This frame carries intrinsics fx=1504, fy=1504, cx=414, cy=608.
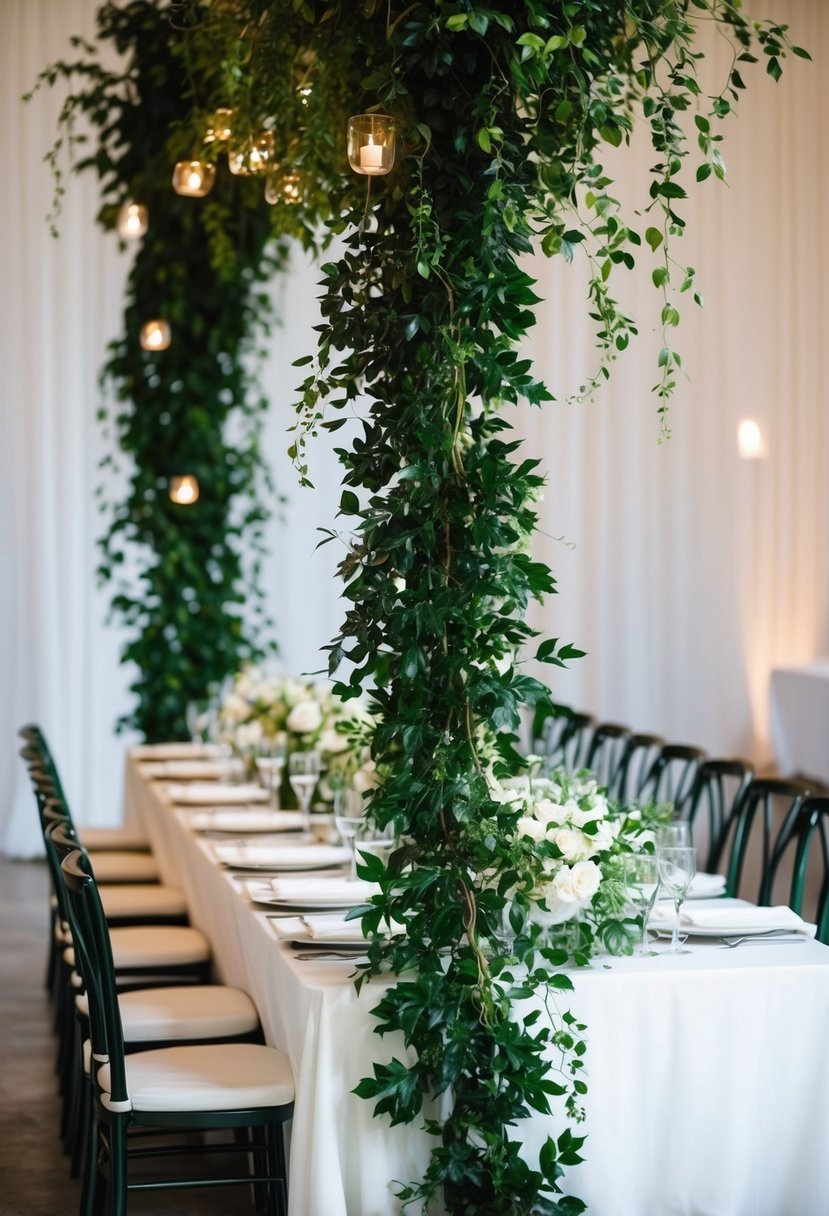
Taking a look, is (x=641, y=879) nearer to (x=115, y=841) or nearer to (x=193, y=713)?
(x=115, y=841)

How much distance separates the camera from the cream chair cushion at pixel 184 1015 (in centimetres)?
331

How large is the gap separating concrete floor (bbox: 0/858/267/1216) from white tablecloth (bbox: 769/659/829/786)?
3.81m

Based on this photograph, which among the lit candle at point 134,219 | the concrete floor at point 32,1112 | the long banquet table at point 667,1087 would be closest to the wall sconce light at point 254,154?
the lit candle at point 134,219

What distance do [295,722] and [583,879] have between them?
91.6 inches

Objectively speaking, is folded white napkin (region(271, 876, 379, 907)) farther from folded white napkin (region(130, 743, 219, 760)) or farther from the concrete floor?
folded white napkin (region(130, 743, 219, 760))

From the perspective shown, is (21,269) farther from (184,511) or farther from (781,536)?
(781,536)

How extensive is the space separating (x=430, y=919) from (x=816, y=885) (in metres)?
4.67

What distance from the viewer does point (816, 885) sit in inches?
274

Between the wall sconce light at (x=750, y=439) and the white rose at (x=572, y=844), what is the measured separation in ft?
18.9

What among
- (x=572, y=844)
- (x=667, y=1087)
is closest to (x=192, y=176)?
(x=572, y=844)

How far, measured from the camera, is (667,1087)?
2.76 m

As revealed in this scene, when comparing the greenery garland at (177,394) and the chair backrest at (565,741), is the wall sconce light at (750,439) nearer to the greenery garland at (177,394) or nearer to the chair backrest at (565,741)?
the chair backrest at (565,741)

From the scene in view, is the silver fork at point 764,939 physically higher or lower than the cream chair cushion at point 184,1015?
higher

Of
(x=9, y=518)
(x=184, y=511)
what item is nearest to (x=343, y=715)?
(x=184, y=511)
